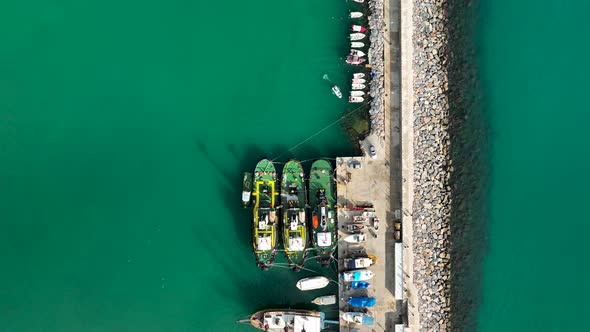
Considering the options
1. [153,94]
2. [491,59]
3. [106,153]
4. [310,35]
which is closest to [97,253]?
[106,153]

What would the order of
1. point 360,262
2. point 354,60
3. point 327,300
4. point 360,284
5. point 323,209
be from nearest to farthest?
point 360,262 < point 323,209 < point 360,284 < point 327,300 < point 354,60

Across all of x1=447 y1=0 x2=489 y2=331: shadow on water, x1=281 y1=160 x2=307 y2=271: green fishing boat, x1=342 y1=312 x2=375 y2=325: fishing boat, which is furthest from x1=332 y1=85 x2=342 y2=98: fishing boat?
x1=342 y1=312 x2=375 y2=325: fishing boat

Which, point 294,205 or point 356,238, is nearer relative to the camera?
point 356,238

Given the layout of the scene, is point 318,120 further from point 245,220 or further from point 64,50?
point 64,50

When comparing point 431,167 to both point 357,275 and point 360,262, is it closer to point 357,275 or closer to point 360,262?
point 360,262

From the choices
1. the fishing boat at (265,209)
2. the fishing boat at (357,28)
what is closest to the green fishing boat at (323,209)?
the fishing boat at (265,209)

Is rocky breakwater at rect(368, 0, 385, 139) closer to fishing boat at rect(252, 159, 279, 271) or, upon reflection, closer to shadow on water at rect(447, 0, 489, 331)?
shadow on water at rect(447, 0, 489, 331)

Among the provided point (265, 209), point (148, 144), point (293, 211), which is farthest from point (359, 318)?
point (148, 144)

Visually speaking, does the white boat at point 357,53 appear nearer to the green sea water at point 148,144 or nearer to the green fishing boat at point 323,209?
the green sea water at point 148,144
